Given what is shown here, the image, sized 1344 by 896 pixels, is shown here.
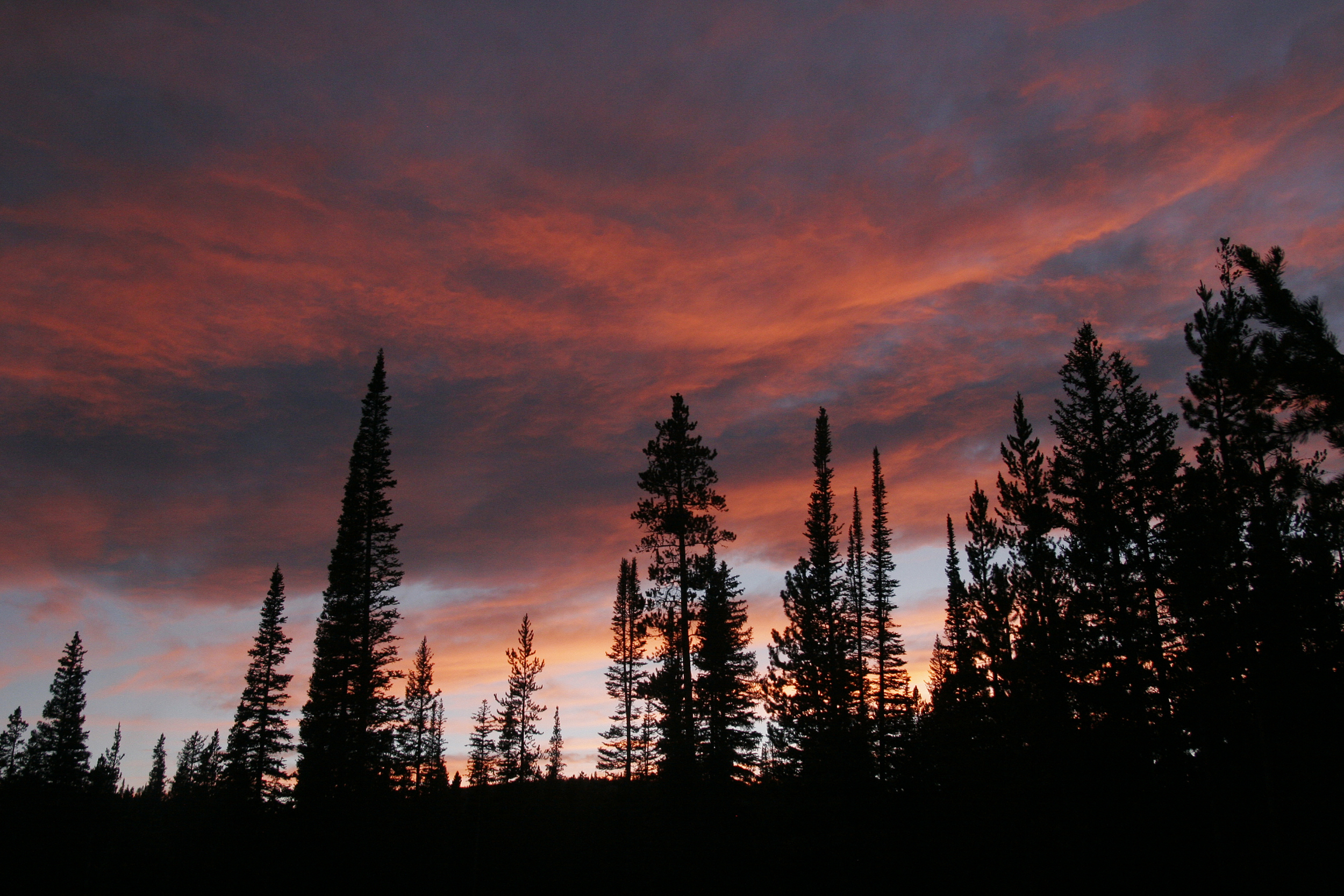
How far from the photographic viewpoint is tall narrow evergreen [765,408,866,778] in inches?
1350

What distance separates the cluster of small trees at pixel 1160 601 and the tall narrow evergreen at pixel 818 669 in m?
5.54

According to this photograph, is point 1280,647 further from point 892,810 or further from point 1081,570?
point 892,810

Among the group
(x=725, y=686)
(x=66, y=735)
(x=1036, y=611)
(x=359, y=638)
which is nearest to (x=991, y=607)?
(x=1036, y=611)

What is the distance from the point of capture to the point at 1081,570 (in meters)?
27.9

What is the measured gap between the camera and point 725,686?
141 ft

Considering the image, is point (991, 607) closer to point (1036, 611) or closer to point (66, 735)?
point (1036, 611)

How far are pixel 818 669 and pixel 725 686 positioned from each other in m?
5.61

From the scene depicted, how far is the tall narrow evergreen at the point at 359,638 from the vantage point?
35.5m

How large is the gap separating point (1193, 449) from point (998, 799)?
609 inches

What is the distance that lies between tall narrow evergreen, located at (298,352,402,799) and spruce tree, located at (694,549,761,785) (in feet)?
52.9

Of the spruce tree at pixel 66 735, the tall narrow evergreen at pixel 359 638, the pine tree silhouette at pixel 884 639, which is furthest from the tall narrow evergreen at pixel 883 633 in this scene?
the spruce tree at pixel 66 735

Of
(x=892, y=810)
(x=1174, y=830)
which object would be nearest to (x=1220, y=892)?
(x=1174, y=830)

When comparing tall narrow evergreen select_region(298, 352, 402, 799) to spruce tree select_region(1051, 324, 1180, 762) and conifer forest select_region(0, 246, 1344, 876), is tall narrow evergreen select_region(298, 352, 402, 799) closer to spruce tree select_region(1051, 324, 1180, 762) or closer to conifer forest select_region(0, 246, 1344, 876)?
conifer forest select_region(0, 246, 1344, 876)

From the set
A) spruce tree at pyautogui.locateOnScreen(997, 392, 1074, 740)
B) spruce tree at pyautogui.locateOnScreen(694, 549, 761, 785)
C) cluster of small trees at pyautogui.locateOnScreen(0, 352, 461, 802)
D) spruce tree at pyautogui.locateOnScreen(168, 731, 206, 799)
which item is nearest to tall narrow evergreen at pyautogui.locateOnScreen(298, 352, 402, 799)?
cluster of small trees at pyautogui.locateOnScreen(0, 352, 461, 802)
